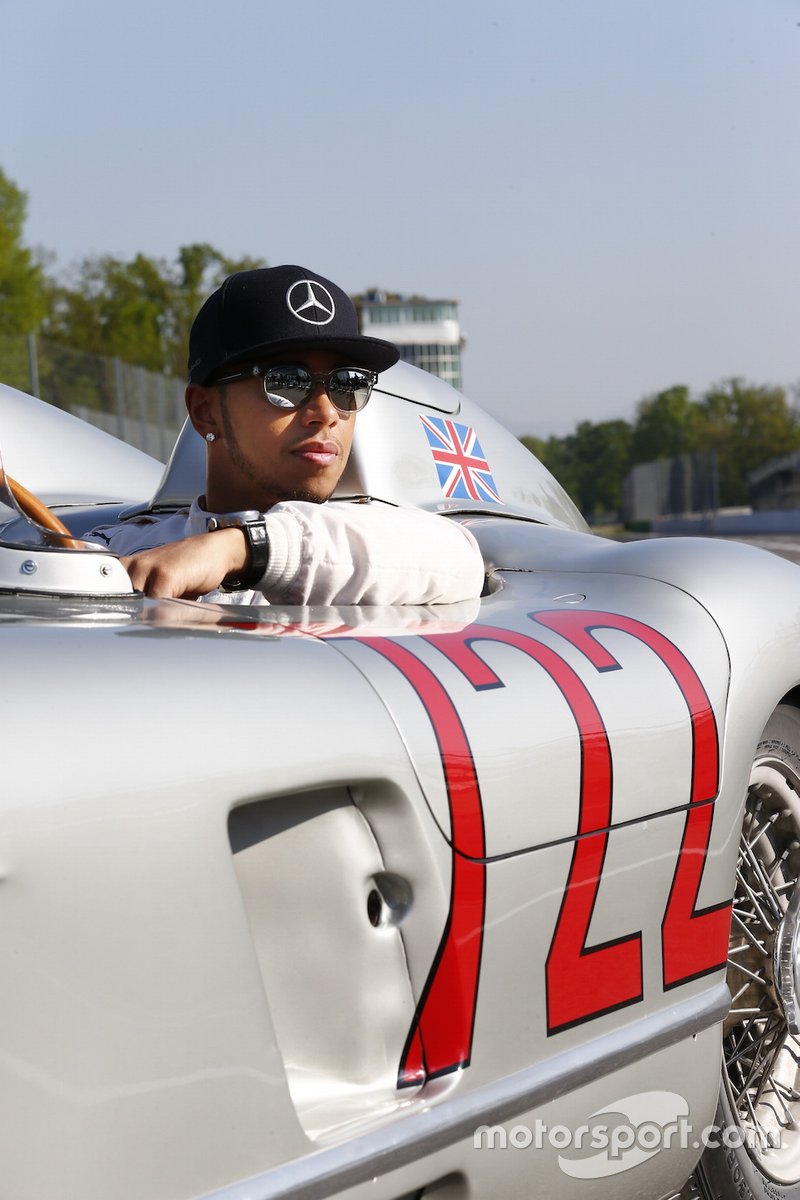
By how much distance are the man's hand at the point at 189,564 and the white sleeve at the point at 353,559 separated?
64 mm

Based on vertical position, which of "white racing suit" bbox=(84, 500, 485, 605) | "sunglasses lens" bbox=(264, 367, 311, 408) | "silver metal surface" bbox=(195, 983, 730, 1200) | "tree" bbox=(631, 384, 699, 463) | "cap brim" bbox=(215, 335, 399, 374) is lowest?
"silver metal surface" bbox=(195, 983, 730, 1200)

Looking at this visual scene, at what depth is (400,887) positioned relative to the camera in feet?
4.53

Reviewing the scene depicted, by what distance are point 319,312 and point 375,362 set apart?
0.48ft

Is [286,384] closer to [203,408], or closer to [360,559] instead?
[203,408]

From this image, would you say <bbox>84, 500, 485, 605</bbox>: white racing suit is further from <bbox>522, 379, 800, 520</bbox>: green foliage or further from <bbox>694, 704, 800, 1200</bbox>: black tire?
<bbox>522, 379, 800, 520</bbox>: green foliage

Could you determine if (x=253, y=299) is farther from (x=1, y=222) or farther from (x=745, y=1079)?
(x=1, y=222)

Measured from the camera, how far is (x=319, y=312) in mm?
2137

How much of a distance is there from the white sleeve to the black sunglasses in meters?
0.30

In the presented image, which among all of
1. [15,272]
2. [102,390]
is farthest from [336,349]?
[15,272]

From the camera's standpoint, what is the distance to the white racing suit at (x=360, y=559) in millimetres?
1838
